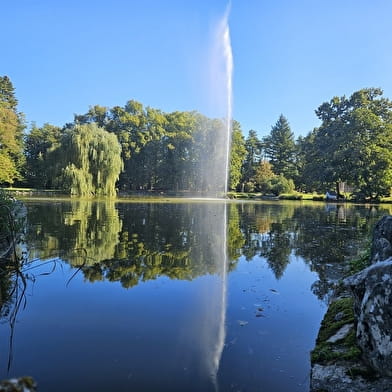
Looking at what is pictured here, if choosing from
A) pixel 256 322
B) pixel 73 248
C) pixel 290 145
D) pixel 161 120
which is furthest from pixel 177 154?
pixel 256 322

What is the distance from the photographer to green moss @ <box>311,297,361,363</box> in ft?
9.62

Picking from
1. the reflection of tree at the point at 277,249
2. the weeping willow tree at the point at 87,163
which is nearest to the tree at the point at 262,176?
the weeping willow tree at the point at 87,163

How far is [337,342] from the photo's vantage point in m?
3.29

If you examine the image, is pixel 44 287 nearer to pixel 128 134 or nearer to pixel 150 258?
pixel 150 258

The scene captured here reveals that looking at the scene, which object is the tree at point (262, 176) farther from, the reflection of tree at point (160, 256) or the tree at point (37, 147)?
the reflection of tree at point (160, 256)

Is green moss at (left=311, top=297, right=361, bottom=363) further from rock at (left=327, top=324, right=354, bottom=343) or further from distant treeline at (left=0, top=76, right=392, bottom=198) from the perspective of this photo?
distant treeline at (left=0, top=76, right=392, bottom=198)

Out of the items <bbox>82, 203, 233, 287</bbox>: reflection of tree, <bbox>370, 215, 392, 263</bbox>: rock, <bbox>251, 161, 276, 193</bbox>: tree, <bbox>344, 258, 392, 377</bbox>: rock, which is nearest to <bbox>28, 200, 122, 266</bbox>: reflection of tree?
<bbox>82, 203, 233, 287</bbox>: reflection of tree

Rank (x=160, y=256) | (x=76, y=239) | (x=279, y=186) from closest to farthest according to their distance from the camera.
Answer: (x=160, y=256) < (x=76, y=239) < (x=279, y=186)

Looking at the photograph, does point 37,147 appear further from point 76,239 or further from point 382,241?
point 382,241

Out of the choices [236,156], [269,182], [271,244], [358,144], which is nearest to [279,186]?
[269,182]

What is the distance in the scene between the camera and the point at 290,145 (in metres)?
62.8

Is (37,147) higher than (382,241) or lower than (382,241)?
higher

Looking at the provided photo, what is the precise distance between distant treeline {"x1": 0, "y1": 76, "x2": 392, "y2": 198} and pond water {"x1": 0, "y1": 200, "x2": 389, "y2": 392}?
24.4m

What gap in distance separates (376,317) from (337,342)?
0.92m
